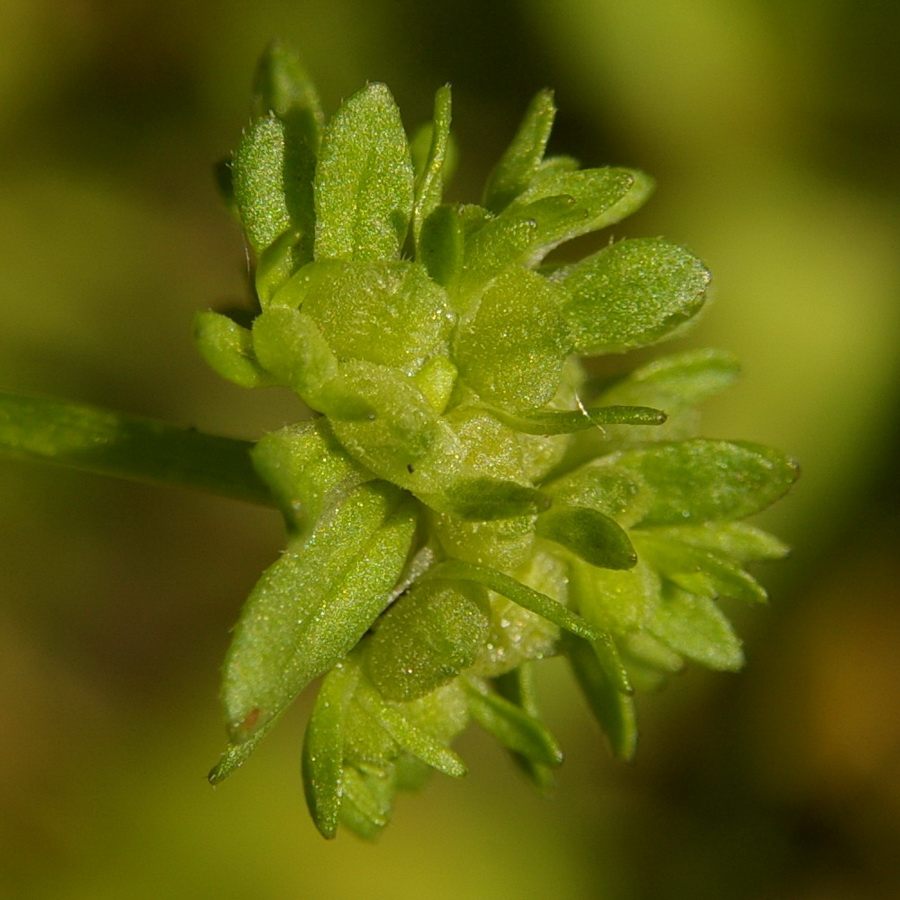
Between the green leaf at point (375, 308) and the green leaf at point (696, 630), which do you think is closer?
the green leaf at point (375, 308)

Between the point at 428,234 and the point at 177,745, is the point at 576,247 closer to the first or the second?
the point at 177,745

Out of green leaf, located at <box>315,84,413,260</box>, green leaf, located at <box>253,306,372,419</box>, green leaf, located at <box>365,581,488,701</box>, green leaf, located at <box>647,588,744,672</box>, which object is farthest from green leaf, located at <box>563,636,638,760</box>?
green leaf, located at <box>315,84,413,260</box>

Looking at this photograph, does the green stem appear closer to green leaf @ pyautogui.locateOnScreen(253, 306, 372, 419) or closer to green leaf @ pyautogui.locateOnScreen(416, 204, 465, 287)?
green leaf @ pyautogui.locateOnScreen(253, 306, 372, 419)

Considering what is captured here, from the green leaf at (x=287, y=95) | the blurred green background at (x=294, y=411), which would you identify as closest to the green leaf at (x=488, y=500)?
the green leaf at (x=287, y=95)

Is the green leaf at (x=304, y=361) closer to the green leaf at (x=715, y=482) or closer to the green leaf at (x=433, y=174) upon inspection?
the green leaf at (x=433, y=174)

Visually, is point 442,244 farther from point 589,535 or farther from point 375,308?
point 589,535

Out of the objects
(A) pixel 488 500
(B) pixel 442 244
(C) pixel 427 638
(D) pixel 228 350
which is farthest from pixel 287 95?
Result: (C) pixel 427 638
